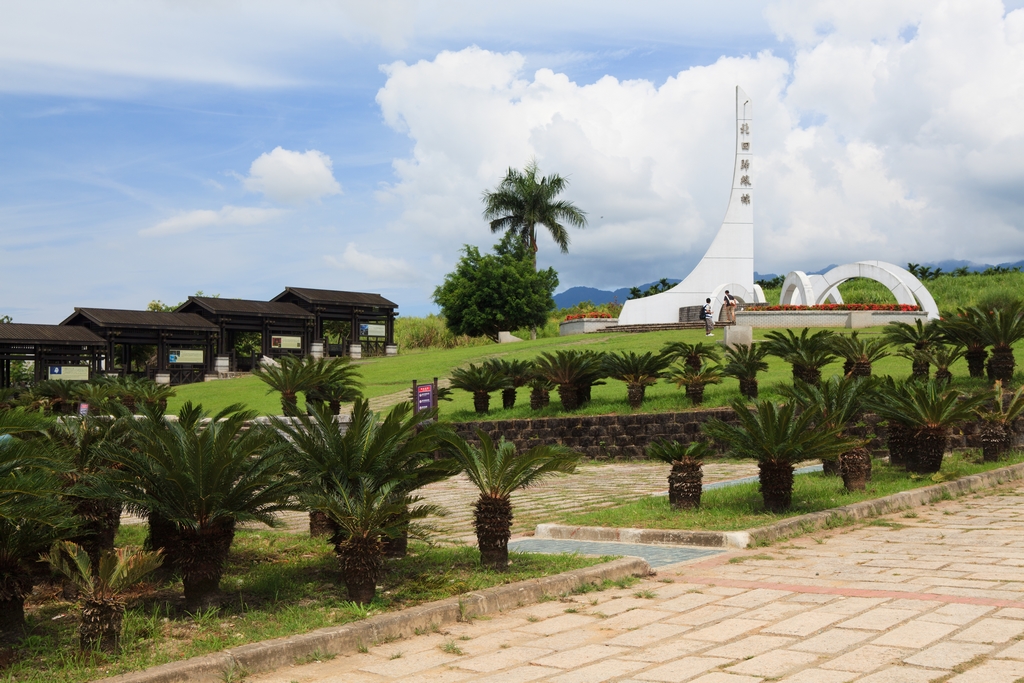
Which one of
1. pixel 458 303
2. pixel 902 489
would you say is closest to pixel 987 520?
pixel 902 489

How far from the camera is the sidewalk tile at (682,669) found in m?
4.43

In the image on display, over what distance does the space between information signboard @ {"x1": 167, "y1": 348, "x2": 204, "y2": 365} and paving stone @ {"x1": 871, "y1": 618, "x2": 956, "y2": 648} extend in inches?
1561

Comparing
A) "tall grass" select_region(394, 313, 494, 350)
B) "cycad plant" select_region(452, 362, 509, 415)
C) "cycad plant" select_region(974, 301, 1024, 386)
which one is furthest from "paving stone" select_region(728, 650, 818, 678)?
"tall grass" select_region(394, 313, 494, 350)

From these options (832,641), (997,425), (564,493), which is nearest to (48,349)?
(564,493)

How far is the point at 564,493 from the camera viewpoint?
12.6 m

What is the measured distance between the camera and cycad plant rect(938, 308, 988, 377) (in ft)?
53.0

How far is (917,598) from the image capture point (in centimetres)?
589

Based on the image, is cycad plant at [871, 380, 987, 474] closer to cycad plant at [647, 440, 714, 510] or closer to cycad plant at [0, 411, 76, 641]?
cycad plant at [647, 440, 714, 510]

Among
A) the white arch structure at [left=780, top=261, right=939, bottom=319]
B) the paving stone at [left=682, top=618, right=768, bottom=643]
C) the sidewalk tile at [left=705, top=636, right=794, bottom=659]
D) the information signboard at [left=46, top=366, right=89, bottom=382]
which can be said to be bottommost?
the paving stone at [left=682, top=618, right=768, bottom=643]

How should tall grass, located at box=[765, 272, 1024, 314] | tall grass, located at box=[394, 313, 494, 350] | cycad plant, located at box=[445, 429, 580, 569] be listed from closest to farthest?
cycad plant, located at box=[445, 429, 580, 569] < tall grass, located at box=[765, 272, 1024, 314] < tall grass, located at box=[394, 313, 494, 350]

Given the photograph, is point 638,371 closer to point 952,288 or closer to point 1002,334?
point 1002,334

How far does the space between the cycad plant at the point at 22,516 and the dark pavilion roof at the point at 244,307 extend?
37822mm

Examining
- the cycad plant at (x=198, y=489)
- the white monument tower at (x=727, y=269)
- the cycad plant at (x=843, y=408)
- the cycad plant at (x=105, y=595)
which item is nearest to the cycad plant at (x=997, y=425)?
the cycad plant at (x=843, y=408)

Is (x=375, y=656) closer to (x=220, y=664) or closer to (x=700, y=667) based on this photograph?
(x=220, y=664)
